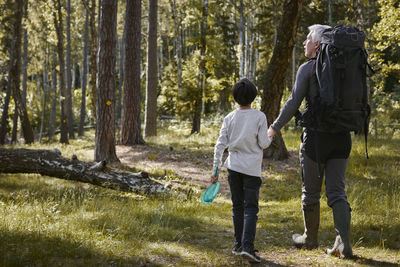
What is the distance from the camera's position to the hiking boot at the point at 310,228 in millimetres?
4113

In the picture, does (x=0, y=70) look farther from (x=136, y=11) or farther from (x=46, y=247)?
(x=46, y=247)

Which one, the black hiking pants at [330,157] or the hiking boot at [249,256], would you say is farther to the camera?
the black hiking pants at [330,157]

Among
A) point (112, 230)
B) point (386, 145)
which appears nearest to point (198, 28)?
point (386, 145)

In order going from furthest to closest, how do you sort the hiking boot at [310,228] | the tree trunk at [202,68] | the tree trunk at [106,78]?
the tree trunk at [202,68] < the tree trunk at [106,78] < the hiking boot at [310,228]

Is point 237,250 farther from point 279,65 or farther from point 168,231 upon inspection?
point 279,65

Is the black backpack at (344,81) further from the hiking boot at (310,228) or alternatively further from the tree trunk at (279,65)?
the tree trunk at (279,65)

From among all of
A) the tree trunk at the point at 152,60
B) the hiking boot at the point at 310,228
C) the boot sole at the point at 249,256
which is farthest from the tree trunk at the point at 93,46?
the boot sole at the point at 249,256

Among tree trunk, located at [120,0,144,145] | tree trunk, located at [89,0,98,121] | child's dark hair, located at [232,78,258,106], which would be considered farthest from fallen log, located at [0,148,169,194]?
tree trunk, located at [89,0,98,121]

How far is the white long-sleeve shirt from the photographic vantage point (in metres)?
3.85

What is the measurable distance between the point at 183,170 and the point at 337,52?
268 inches

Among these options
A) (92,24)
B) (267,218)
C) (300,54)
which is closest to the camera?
(267,218)

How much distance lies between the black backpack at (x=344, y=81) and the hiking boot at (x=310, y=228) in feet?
3.52

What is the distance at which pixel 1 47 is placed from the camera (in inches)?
1009

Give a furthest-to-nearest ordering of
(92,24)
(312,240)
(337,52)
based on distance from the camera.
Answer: (92,24) → (312,240) → (337,52)
